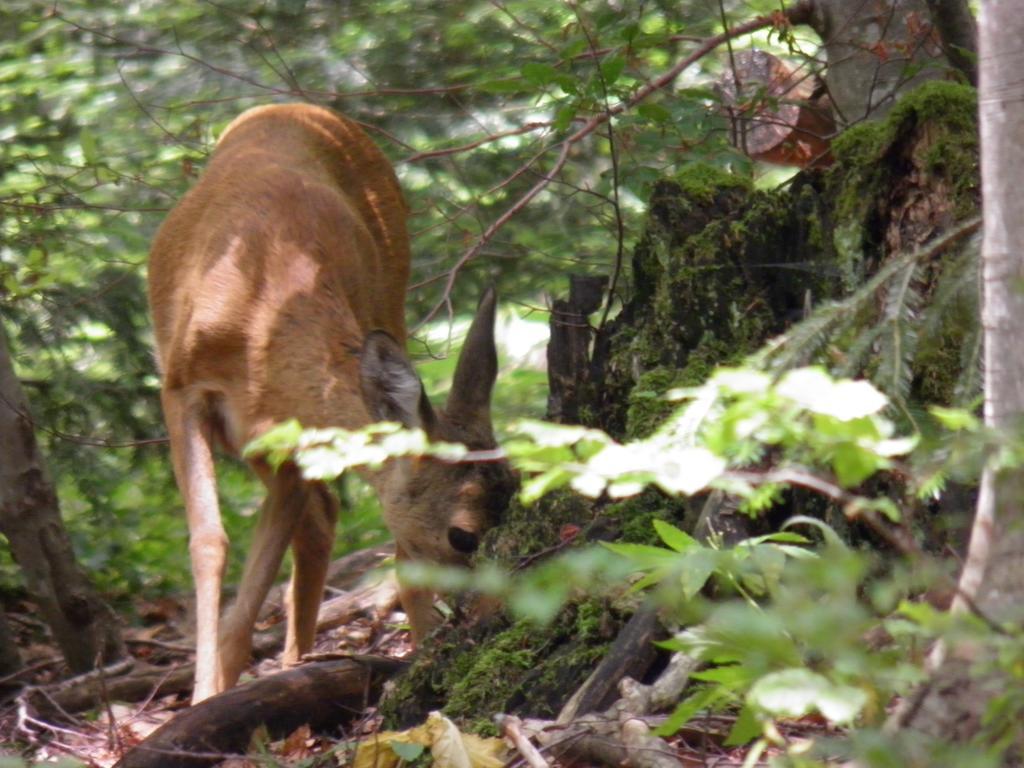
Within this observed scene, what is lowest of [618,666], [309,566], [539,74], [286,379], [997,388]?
[309,566]

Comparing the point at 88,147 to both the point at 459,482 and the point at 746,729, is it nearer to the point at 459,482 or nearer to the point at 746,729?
the point at 459,482

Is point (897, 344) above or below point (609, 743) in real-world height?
above

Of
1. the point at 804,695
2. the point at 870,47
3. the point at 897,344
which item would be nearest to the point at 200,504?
the point at 870,47

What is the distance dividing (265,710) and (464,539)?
5.79 feet

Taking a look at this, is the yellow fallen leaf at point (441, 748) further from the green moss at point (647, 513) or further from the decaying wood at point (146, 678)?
the decaying wood at point (146, 678)

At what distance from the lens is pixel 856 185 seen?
4828mm

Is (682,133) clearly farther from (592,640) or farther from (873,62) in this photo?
(592,640)

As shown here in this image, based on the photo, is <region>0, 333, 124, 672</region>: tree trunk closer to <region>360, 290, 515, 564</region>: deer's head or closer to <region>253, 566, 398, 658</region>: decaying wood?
<region>253, 566, 398, 658</region>: decaying wood

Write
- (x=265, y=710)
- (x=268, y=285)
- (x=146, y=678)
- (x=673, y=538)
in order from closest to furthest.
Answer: (x=673, y=538), (x=265, y=710), (x=268, y=285), (x=146, y=678)

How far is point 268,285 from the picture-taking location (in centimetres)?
612

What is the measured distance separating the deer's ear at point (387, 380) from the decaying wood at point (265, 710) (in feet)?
3.59

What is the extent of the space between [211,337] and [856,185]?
279 centimetres

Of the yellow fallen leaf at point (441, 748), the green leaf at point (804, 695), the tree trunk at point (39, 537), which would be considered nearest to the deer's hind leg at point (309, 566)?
the tree trunk at point (39, 537)

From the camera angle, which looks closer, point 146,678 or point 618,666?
point 618,666
